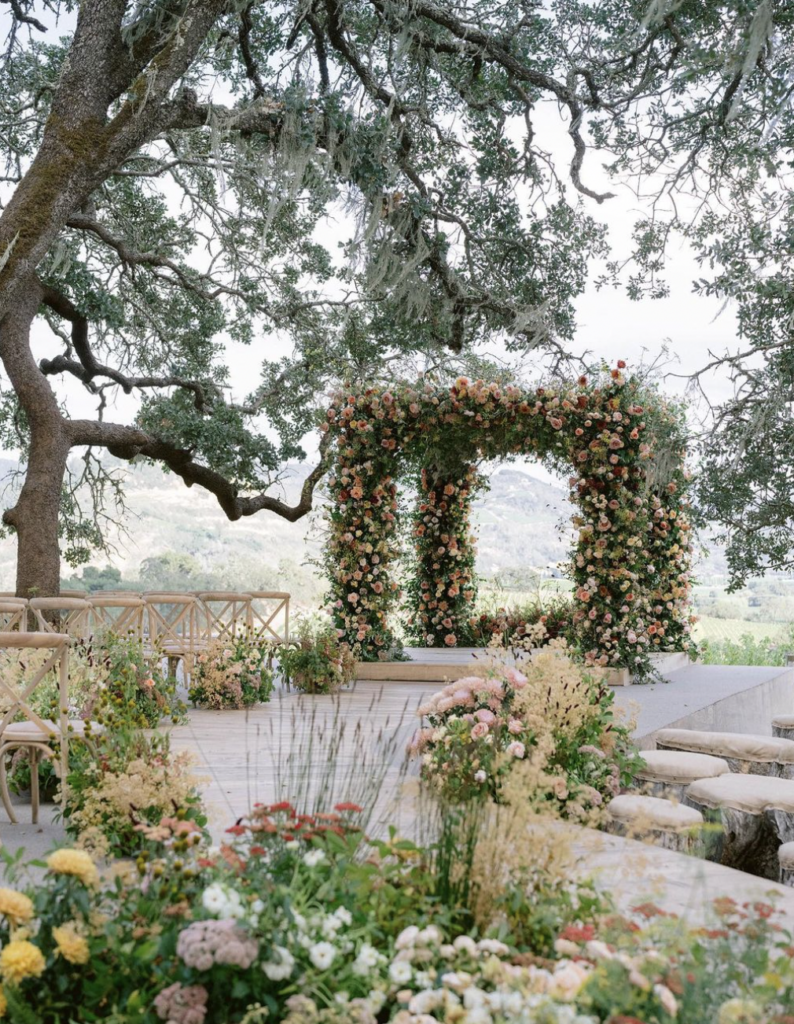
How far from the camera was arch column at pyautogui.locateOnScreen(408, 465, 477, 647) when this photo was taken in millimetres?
10828

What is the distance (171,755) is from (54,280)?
6346mm

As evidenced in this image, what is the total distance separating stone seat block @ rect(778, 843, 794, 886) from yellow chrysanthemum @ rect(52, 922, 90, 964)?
244 centimetres

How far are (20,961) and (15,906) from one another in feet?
0.48

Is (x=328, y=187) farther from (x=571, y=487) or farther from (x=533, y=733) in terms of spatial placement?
(x=533, y=733)

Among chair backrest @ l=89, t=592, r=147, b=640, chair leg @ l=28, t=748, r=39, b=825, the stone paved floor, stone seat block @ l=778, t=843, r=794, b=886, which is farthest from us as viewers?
chair backrest @ l=89, t=592, r=147, b=640

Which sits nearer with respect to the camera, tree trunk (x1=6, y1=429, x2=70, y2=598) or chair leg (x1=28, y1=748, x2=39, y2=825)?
chair leg (x1=28, y1=748, x2=39, y2=825)

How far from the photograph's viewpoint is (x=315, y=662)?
809 cm

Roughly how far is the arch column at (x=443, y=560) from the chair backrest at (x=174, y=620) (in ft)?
11.0

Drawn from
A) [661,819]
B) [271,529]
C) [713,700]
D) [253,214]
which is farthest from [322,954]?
[271,529]

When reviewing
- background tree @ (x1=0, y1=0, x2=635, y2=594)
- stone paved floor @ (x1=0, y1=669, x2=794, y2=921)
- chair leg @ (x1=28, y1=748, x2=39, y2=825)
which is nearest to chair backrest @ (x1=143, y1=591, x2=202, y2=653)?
stone paved floor @ (x1=0, y1=669, x2=794, y2=921)

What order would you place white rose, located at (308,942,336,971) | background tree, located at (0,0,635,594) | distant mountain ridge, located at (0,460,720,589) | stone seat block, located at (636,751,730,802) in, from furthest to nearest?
1. distant mountain ridge, located at (0,460,720,589)
2. background tree, located at (0,0,635,594)
3. stone seat block, located at (636,751,730,802)
4. white rose, located at (308,942,336,971)

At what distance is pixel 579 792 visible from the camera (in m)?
3.73

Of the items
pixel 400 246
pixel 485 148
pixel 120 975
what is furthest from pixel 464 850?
pixel 485 148

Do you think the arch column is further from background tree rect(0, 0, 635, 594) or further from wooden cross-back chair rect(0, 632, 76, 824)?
wooden cross-back chair rect(0, 632, 76, 824)
